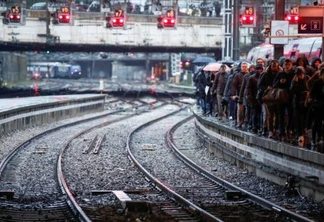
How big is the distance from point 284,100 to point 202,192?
2.71 m

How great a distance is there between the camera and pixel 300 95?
18688 mm

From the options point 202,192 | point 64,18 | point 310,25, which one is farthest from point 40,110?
point 202,192

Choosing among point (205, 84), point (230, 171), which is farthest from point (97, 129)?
point (230, 171)

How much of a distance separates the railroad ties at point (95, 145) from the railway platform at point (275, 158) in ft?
11.2

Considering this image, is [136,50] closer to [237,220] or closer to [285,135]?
[285,135]

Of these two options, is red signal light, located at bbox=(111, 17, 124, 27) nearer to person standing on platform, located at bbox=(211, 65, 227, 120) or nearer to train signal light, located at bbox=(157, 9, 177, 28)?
train signal light, located at bbox=(157, 9, 177, 28)

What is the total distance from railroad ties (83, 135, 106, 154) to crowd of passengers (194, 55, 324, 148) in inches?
159

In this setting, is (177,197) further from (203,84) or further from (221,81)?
(203,84)

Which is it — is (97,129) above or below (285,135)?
below

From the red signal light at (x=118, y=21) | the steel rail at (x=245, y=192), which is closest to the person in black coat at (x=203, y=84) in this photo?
the steel rail at (x=245, y=192)

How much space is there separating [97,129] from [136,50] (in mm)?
37756

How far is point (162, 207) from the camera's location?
1559cm

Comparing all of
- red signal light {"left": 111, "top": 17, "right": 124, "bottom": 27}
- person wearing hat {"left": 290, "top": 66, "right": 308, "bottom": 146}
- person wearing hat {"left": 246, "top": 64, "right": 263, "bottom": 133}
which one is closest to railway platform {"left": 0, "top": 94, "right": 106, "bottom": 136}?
red signal light {"left": 111, "top": 17, "right": 124, "bottom": 27}

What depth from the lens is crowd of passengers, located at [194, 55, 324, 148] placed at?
1744 cm
